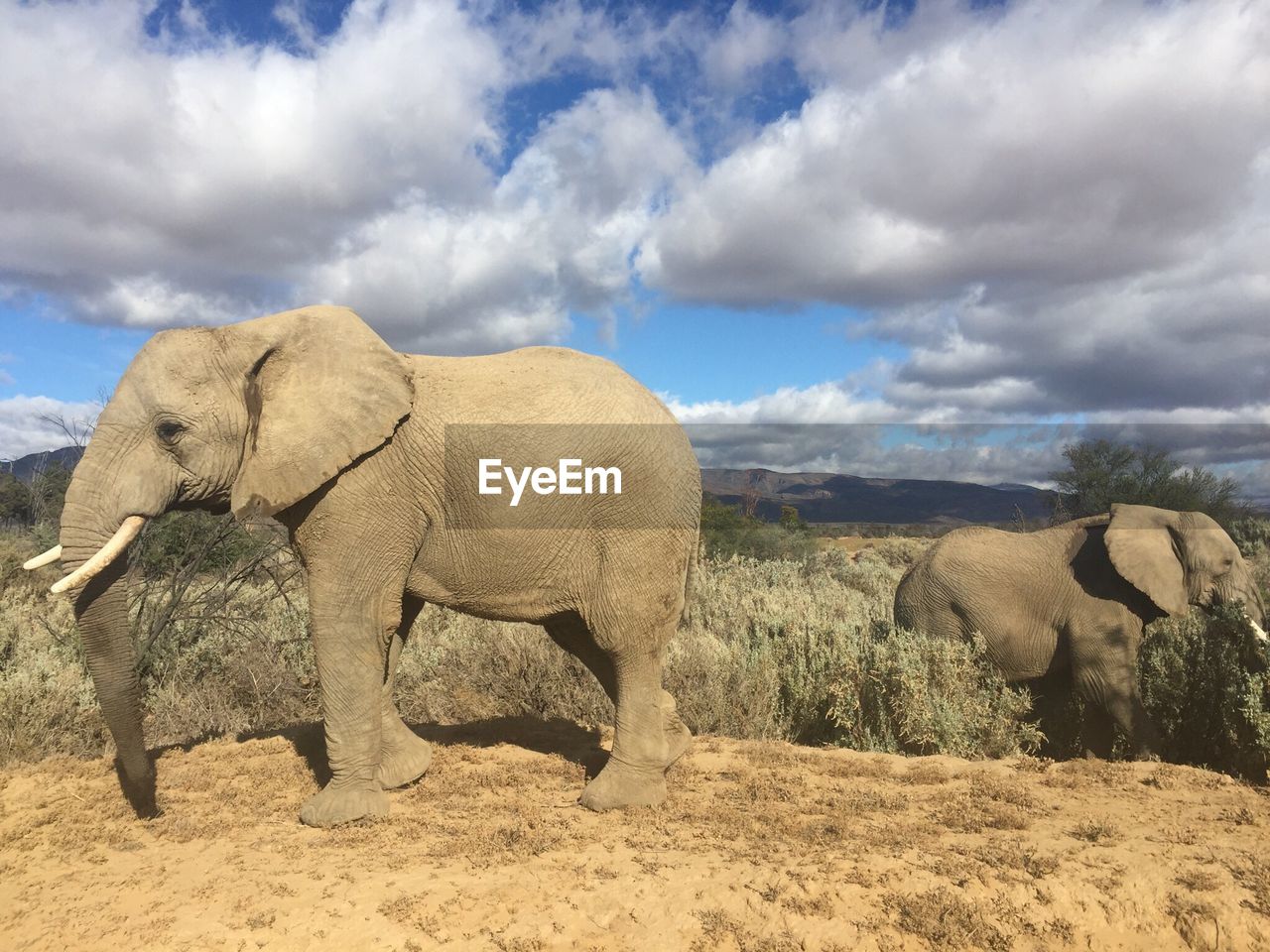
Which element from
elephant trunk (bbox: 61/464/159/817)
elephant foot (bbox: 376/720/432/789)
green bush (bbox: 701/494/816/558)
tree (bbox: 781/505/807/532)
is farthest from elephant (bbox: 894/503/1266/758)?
tree (bbox: 781/505/807/532)

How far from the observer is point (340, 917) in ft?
11.5

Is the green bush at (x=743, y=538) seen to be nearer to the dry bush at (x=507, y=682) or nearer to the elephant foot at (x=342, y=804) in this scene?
the dry bush at (x=507, y=682)

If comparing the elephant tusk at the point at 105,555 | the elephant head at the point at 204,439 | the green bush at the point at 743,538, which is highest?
the elephant head at the point at 204,439

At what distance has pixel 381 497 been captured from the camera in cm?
461

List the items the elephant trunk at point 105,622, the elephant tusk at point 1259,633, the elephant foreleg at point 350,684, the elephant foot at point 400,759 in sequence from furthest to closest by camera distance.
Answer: the elephant tusk at point 1259,633 < the elephant foot at point 400,759 < the elephant foreleg at point 350,684 < the elephant trunk at point 105,622

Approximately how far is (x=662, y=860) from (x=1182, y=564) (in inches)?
240

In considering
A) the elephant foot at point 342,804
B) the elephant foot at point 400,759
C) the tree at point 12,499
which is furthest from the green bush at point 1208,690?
the tree at point 12,499

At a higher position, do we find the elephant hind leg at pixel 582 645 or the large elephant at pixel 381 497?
the large elephant at pixel 381 497

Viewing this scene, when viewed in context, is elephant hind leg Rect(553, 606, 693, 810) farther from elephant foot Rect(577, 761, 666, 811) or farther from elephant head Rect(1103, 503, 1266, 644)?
A: elephant head Rect(1103, 503, 1266, 644)

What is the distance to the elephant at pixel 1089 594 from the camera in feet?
24.5

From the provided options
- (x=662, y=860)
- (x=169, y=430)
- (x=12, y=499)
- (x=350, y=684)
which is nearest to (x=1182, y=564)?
(x=662, y=860)

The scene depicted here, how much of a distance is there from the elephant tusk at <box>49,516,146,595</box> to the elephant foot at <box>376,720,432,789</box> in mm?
1896

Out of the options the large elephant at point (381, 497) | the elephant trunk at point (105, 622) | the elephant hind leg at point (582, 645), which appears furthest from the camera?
the elephant hind leg at point (582, 645)

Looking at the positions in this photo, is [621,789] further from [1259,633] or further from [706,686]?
[1259,633]
